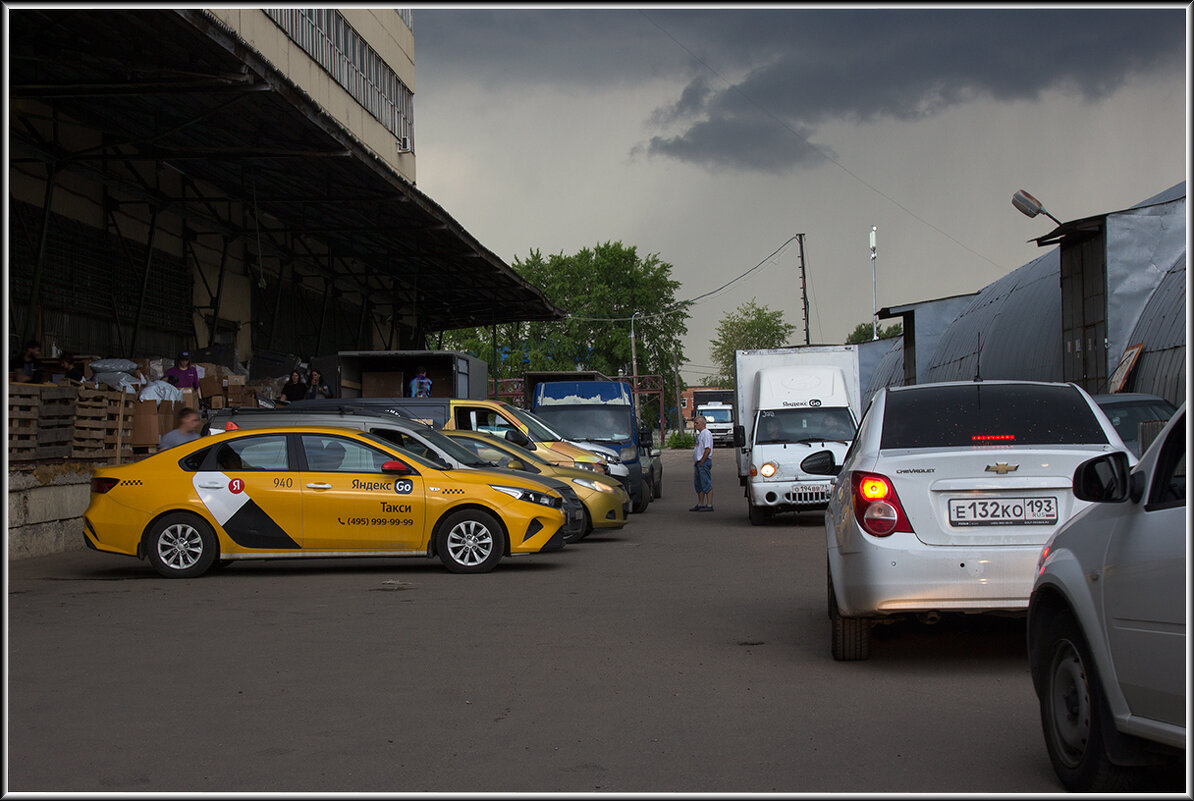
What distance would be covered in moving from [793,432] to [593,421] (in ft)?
16.4

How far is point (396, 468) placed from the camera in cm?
1324

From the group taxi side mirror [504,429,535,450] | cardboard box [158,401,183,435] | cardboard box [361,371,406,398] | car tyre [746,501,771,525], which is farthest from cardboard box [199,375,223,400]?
car tyre [746,501,771,525]

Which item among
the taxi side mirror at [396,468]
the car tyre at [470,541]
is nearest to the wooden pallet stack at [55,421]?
the taxi side mirror at [396,468]

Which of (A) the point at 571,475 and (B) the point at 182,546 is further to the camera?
(A) the point at 571,475

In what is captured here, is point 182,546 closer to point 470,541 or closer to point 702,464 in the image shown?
point 470,541

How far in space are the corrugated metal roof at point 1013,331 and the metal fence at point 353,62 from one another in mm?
21166

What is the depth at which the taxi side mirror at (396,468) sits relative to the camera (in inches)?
521

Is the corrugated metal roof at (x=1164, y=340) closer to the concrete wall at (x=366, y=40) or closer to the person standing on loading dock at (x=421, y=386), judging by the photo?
the person standing on loading dock at (x=421, y=386)

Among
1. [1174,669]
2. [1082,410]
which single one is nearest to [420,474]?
[1082,410]

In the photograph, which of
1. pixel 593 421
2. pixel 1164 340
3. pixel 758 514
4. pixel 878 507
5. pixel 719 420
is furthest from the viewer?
pixel 719 420

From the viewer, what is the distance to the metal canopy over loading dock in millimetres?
16859

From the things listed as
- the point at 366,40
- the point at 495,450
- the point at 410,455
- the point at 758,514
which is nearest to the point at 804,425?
the point at 758,514

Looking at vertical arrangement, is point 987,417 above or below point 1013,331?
below

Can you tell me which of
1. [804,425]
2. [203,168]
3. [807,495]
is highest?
[203,168]
